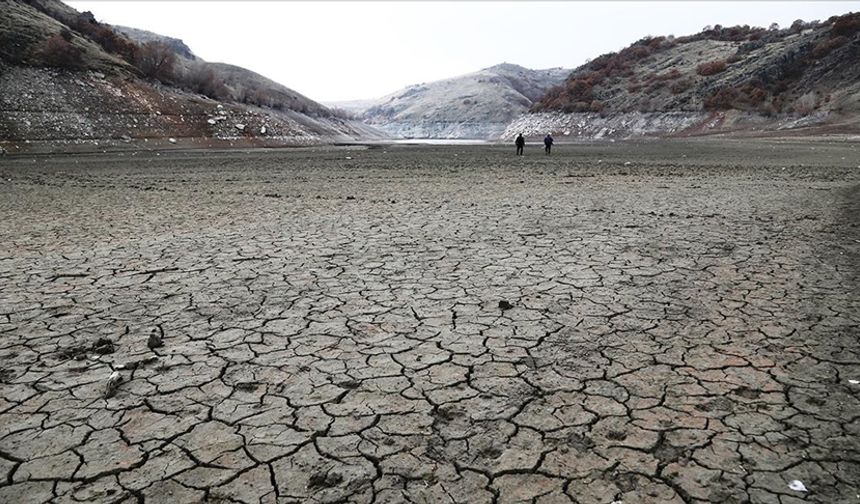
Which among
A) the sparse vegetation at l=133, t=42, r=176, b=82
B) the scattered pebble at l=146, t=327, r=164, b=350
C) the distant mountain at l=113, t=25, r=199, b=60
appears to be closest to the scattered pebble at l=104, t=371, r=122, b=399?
the scattered pebble at l=146, t=327, r=164, b=350

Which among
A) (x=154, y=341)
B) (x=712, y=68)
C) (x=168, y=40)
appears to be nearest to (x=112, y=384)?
(x=154, y=341)

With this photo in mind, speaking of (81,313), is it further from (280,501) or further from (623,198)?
(623,198)

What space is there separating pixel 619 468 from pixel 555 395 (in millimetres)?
791

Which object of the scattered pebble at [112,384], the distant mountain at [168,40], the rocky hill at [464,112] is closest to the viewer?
the scattered pebble at [112,384]

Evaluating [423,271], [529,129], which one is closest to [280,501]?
[423,271]

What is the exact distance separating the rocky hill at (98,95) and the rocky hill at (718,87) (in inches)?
1379

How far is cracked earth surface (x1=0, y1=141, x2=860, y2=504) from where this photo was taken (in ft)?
8.58

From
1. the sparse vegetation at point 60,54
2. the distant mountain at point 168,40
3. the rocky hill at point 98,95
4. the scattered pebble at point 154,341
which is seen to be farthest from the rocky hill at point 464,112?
the scattered pebble at point 154,341

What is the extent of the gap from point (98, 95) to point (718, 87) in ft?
195

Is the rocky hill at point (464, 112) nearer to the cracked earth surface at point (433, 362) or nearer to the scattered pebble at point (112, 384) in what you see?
the cracked earth surface at point (433, 362)

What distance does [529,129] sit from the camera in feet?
238

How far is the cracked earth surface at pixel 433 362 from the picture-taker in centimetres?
262

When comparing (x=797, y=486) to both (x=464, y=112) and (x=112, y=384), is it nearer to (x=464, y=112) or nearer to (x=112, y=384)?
(x=112, y=384)

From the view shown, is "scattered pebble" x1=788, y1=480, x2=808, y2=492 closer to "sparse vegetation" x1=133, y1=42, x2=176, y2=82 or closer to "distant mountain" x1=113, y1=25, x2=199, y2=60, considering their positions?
"sparse vegetation" x1=133, y1=42, x2=176, y2=82
